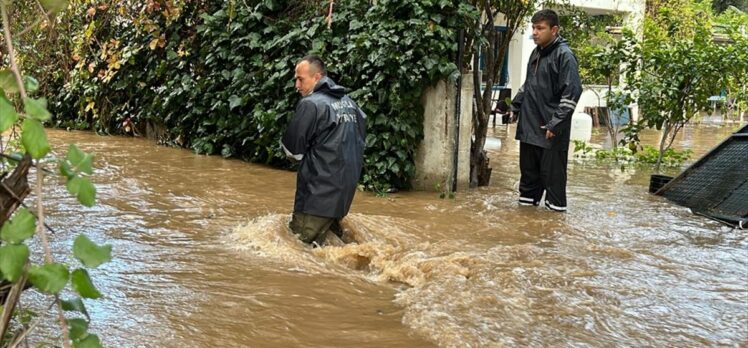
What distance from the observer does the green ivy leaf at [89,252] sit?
70.7 inches

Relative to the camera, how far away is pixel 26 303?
14.4 ft

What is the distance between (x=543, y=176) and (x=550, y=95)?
32.8 inches

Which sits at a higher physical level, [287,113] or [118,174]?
[287,113]

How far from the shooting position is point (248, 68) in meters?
10.8

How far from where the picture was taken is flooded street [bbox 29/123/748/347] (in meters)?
4.34

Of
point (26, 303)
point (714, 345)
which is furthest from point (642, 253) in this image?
point (26, 303)

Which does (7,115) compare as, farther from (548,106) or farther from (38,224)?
(548,106)

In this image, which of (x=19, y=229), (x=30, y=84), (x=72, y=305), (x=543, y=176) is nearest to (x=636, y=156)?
(x=543, y=176)

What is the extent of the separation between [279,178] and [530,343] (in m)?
5.84

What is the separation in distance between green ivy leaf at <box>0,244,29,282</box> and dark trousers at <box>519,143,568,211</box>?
6711 mm

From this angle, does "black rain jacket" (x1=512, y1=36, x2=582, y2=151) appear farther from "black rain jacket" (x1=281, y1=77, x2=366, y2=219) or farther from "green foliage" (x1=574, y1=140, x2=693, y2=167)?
"green foliage" (x1=574, y1=140, x2=693, y2=167)

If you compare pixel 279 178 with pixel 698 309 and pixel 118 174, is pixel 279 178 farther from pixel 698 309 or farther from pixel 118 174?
pixel 698 309

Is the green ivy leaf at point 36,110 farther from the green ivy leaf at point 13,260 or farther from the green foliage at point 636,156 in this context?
the green foliage at point 636,156

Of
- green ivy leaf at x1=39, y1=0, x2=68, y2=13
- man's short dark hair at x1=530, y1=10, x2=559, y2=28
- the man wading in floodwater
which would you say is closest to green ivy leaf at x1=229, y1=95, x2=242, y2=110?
man's short dark hair at x1=530, y1=10, x2=559, y2=28
